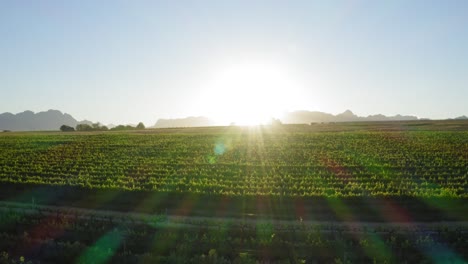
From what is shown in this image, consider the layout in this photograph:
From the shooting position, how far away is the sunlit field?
1359 centimetres

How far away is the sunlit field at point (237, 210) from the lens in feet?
44.6

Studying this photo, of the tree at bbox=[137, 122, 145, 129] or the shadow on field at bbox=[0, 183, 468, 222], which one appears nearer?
the shadow on field at bbox=[0, 183, 468, 222]

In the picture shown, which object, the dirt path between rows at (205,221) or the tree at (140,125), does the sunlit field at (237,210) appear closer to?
the dirt path between rows at (205,221)

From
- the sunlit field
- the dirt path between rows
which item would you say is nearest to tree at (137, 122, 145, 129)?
the sunlit field

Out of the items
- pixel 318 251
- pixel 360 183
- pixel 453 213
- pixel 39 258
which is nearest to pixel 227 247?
pixel 318 251

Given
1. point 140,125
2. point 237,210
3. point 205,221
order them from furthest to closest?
point 140,125, point 237,210, point 205,221

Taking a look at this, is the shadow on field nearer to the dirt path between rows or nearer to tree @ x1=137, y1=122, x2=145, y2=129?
the dirt path between rows

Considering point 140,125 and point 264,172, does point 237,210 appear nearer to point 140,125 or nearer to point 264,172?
point 264,172

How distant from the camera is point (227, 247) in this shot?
13898 millimetres

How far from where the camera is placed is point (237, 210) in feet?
68.1

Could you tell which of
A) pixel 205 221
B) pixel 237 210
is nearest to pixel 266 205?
pixel 237 210

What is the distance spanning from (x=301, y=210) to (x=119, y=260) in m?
10.3

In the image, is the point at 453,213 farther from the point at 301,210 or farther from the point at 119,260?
the point at 119,260

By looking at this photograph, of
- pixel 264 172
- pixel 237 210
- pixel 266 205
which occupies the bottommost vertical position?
pixel 237 210
